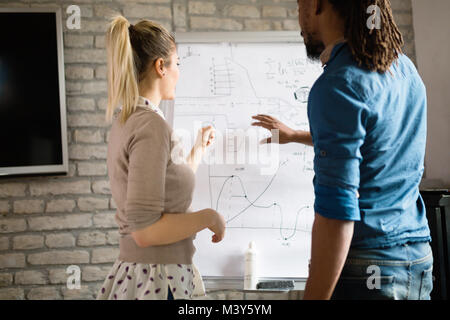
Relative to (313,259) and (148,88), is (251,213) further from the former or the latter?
(313,259)

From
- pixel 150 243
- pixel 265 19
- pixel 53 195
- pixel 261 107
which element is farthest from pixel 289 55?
pixel 53 195

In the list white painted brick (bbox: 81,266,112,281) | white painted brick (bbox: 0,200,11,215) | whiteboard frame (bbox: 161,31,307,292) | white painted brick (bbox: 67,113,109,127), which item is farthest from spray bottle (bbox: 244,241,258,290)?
white painted brick (bbox: 0,200,11,215)

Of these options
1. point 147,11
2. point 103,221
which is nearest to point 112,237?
point 103,221

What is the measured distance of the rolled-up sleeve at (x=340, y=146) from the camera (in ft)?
2.59

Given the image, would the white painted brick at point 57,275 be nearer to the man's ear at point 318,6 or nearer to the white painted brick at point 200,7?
the white painted brick at point 200,7

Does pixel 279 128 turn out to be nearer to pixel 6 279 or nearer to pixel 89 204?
pixel 89 204

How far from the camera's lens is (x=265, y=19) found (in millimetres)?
2285

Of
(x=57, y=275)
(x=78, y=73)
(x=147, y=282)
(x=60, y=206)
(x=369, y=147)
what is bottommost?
(x=57, y=275)

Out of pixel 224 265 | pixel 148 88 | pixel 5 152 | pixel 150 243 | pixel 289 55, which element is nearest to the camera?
pixel 150 243

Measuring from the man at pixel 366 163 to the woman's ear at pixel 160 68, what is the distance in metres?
0.49

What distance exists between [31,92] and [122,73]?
127 centimetres

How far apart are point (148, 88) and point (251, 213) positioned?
2.57 ft

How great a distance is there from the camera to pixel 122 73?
44.2 inches

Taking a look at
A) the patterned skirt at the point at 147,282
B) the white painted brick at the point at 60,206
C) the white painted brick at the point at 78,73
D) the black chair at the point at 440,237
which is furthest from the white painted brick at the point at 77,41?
the black chair at the point at 440,237
